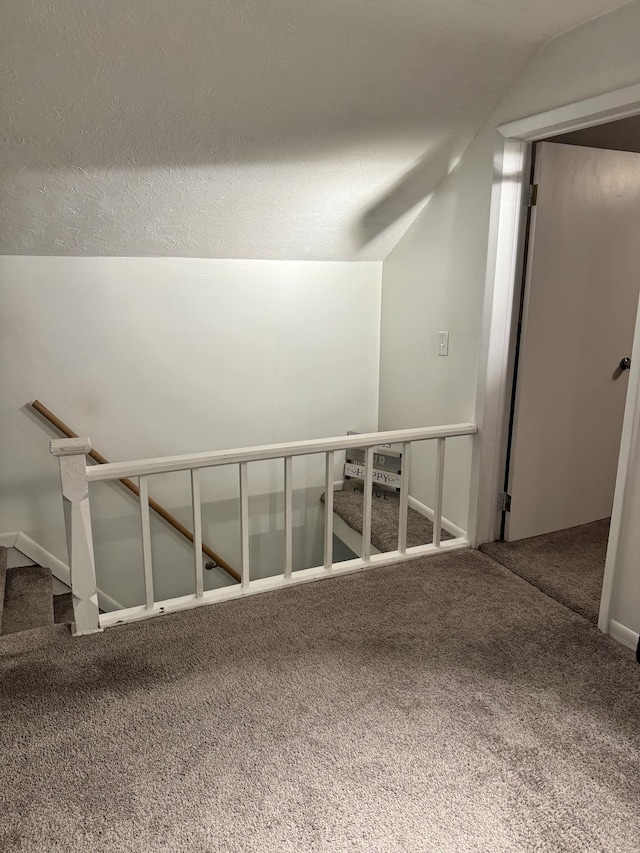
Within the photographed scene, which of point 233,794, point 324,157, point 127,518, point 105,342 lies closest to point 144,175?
point 324,157

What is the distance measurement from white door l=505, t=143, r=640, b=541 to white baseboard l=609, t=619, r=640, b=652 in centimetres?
75

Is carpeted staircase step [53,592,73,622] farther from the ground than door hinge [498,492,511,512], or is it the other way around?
door hinge [498,492,511,512]

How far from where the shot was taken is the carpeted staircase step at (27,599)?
2.66 metres

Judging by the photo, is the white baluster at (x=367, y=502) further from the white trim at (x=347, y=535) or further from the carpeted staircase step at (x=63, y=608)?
the carpeted staircase step at (x=63, y=608)

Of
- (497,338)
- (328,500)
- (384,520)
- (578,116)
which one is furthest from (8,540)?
(578,116)

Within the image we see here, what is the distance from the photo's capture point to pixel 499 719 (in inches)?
72.1

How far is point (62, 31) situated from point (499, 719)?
2.28m

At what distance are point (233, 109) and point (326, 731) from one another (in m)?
1.98

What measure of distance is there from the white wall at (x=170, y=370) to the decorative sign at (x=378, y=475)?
0.61ft

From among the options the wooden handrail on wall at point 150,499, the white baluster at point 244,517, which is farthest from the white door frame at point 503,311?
the wooden handrail on wall at point 150,499

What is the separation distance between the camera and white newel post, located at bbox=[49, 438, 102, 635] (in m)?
2.09

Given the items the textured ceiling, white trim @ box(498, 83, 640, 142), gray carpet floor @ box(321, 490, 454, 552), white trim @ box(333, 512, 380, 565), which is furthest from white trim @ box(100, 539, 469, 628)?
white trim @ box(498, 83, 640, 142)

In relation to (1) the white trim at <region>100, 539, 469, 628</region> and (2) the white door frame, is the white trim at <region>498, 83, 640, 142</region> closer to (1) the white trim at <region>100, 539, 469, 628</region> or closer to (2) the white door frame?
(2) the white door frame

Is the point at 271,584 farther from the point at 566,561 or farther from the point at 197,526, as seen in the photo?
the point at 566,561
